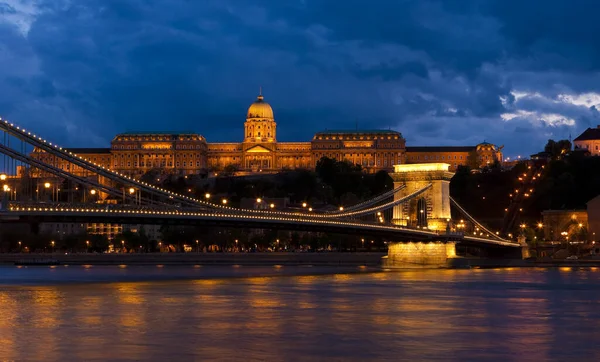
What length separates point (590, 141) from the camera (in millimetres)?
157750

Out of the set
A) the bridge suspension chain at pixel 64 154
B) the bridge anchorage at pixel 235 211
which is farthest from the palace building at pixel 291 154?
the bridge suspension chain at pixel 64 154

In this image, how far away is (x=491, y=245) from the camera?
7294cm

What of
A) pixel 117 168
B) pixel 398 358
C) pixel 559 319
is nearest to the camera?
pixel 398 358

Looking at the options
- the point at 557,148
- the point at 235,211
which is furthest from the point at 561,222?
the point at 235,211

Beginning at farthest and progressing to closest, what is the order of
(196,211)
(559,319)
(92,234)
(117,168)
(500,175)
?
1. (117,168)
2. (500,175)
3. (92,234)
4. (196,211)
5. (559,319)

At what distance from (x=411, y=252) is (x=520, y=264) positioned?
9.70 metres

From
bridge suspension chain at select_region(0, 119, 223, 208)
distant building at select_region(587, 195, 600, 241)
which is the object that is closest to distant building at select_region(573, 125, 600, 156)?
distant building at select_region(587, 195, 600, 241)

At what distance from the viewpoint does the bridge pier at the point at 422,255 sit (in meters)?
68.1

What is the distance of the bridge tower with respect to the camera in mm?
71312

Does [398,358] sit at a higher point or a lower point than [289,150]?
lower

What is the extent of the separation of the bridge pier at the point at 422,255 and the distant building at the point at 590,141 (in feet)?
300

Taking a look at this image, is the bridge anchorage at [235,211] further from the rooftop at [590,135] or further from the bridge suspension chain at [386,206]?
the rooftop at [590,135]

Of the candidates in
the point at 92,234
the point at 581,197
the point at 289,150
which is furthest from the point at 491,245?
the point at 289,150

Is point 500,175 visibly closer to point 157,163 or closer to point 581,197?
point 581,197
